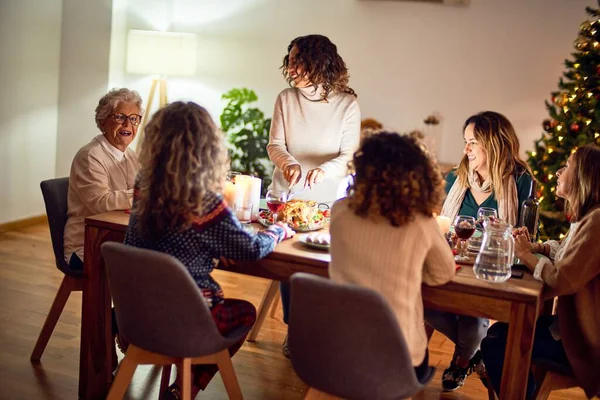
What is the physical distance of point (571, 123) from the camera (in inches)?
173

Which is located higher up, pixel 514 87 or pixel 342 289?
pixel 514 87

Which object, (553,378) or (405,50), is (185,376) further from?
(405,50)

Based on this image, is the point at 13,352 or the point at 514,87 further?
the point at 514,87

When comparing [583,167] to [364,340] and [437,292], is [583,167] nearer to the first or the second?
[437,292]

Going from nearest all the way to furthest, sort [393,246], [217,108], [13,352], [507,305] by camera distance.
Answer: [393,246]
[507,305]
[13,352]
[217,108]

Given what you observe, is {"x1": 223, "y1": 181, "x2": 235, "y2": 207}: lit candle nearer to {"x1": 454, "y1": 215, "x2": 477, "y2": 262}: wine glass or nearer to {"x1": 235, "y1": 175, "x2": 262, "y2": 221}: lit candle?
{"x1": 235, "y1": 175, "x2": 262, "y2": 221}: lit candle

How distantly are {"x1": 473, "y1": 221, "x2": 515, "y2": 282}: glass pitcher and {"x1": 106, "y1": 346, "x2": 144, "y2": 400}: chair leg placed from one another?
3.55 ft

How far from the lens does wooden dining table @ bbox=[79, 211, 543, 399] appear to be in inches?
Answer: 87.2

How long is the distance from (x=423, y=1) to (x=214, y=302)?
384 centimetres

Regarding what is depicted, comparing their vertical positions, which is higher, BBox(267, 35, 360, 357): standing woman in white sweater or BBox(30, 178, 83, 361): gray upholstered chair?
BBox(267, 35, 360, 357): standing woman in white sweater

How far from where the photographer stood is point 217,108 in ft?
20.3

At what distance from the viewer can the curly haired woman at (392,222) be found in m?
2.05

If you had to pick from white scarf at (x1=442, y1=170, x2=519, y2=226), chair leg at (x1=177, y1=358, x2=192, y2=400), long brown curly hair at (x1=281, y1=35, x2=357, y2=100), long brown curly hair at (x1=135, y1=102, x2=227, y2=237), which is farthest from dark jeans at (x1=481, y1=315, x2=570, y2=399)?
long brown curly hair at (x1=281, y1=35, x2=357, y2=100)

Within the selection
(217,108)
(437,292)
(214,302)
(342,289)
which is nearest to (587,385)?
(437,292)
